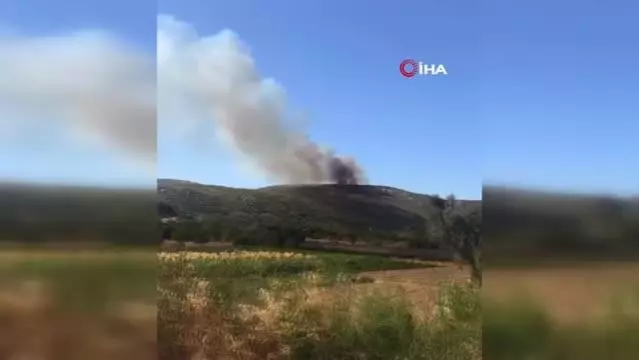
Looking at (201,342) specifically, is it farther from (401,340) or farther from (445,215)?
(445,215)

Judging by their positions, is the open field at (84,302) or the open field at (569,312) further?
the open field at (84,302)

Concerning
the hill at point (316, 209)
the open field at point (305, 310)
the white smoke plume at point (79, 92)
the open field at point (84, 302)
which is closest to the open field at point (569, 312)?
the open field at point (305, 310)

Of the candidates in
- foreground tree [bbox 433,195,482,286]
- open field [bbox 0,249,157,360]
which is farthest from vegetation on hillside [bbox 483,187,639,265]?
open field [bbox 0,249,157,360]

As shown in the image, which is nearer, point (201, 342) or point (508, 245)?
point (508, 245)

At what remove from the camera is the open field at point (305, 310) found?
2.69 meters

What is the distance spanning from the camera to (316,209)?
271 centimetres

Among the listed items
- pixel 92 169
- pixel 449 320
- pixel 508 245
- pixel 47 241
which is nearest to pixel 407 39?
pixel 508 245

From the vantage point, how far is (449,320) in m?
2.67

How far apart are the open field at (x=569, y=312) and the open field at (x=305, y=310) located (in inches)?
4.5

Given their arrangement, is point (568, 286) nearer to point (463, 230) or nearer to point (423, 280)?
point (463, 230)

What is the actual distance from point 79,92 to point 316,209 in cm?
113

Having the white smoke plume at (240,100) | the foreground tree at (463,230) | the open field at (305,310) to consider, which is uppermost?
the white smoke plume at (240,100)

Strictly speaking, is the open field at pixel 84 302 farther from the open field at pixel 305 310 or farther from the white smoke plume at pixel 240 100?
the white smoke plume at pixel 240 100

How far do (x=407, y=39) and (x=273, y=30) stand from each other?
55 cm
